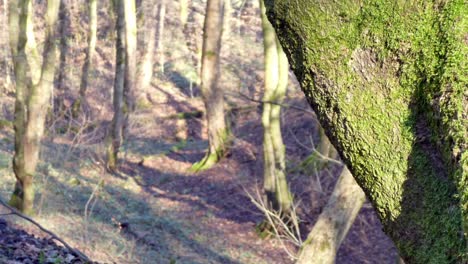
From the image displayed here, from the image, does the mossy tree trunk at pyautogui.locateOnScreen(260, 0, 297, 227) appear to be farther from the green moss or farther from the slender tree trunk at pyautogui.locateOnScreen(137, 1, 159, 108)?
the slender tree trunk at pyautogui.locateOnScreen(137, 1, 159, 108)

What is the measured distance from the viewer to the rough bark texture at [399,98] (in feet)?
5.02

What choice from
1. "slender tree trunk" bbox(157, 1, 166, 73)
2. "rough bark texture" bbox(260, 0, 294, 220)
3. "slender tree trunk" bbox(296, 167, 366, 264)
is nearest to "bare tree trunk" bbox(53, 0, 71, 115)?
"slender tree trunk" bbox(157, 1, 166, 73)

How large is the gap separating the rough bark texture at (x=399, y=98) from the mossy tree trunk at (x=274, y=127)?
1027 centimetres

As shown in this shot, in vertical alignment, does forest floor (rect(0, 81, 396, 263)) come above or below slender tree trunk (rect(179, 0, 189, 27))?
below

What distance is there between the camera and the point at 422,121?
162 centimetres

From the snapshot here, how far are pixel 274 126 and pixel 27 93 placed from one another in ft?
16.8

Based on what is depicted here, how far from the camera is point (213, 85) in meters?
17.4

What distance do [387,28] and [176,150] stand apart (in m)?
17.8

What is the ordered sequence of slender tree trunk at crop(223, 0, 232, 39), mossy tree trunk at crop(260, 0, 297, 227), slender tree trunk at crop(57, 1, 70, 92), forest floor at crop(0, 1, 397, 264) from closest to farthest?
forest floor at crop(0, 1, 397, 264), mossy tree trunk at crop(260, 0, 297, 227), slender tree trunk at crop(57, 1, 70, 92), slender tree trunk at crop(223, 0, 232, 39)

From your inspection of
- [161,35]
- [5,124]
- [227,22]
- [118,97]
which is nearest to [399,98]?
[118,97]

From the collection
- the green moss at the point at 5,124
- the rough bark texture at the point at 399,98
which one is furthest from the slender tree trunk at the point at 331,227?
the green moss at the point at 5,124

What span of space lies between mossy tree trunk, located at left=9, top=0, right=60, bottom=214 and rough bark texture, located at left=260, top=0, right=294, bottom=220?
4.62 metres

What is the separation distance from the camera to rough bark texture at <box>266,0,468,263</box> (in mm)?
1531

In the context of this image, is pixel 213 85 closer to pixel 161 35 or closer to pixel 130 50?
pixel 130 50
